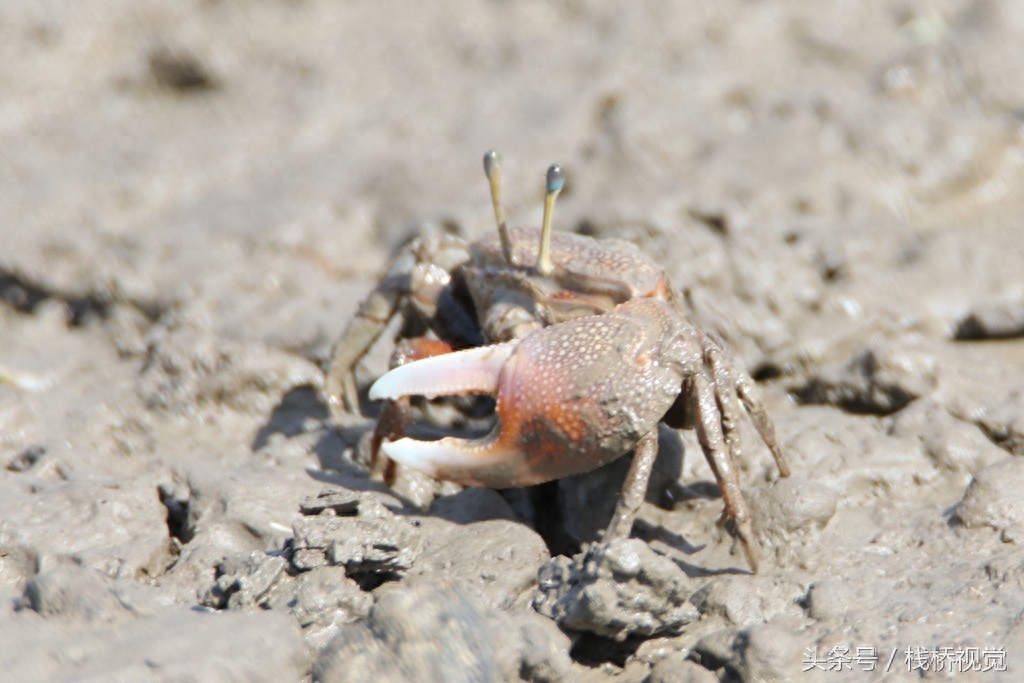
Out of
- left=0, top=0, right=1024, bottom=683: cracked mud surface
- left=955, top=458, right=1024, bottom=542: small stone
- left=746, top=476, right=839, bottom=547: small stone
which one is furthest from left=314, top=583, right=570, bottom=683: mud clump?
left=955, top=458, right=1024, bottom=542: small stone

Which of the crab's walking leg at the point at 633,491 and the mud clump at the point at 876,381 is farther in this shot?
the mud clump at the point at 876,381

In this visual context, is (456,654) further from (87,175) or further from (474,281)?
(87,175)

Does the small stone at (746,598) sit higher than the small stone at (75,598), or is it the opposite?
the small stone at (75,598)

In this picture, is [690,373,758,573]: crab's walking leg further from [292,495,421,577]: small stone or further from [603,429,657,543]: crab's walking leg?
[292,495,421,577]: small stone

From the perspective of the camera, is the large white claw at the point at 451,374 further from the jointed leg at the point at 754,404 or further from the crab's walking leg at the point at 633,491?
the jointed leg at the point at 754,404

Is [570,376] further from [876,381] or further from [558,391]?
[876,381]

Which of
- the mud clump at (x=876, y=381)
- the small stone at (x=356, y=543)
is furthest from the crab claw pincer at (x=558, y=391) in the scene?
the mud clump at (x=876, y=381)

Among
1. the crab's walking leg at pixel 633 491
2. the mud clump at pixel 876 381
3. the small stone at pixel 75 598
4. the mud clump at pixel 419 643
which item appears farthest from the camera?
the mud clump at pixel 876 381
